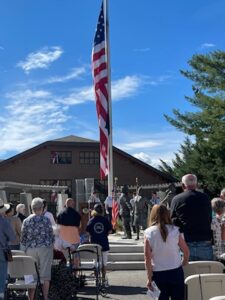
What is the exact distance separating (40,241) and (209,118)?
20.0 metres

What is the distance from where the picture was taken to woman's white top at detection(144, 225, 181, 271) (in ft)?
17.5

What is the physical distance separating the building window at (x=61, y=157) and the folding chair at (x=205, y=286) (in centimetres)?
3416

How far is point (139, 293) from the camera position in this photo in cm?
953

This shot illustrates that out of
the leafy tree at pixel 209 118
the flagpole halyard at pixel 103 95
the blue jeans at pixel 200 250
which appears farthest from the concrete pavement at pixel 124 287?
the leafy tree at pixel 209 118

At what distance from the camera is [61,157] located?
39094mm

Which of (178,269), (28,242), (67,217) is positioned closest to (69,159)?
(67,217)

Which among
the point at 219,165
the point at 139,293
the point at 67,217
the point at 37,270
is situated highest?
the point at 219,165

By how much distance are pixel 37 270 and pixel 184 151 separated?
35.5 m

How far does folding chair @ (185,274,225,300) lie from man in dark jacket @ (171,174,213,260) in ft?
5.90

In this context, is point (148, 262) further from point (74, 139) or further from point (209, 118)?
point (74, 139)

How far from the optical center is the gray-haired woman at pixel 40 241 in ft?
25.4

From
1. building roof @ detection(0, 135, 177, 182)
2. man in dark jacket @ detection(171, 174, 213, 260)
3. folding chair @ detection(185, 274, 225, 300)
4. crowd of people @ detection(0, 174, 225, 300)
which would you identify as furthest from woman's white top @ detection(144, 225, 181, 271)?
building roof @ detection(0, 135, 177, 182)

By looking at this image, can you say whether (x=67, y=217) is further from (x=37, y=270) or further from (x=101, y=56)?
(x=101, y=56)

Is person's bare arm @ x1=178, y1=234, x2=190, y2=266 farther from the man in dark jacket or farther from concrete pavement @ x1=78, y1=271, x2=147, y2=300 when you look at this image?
concrete pavement @ x1=78, y1=271, x2=147, y2=300
